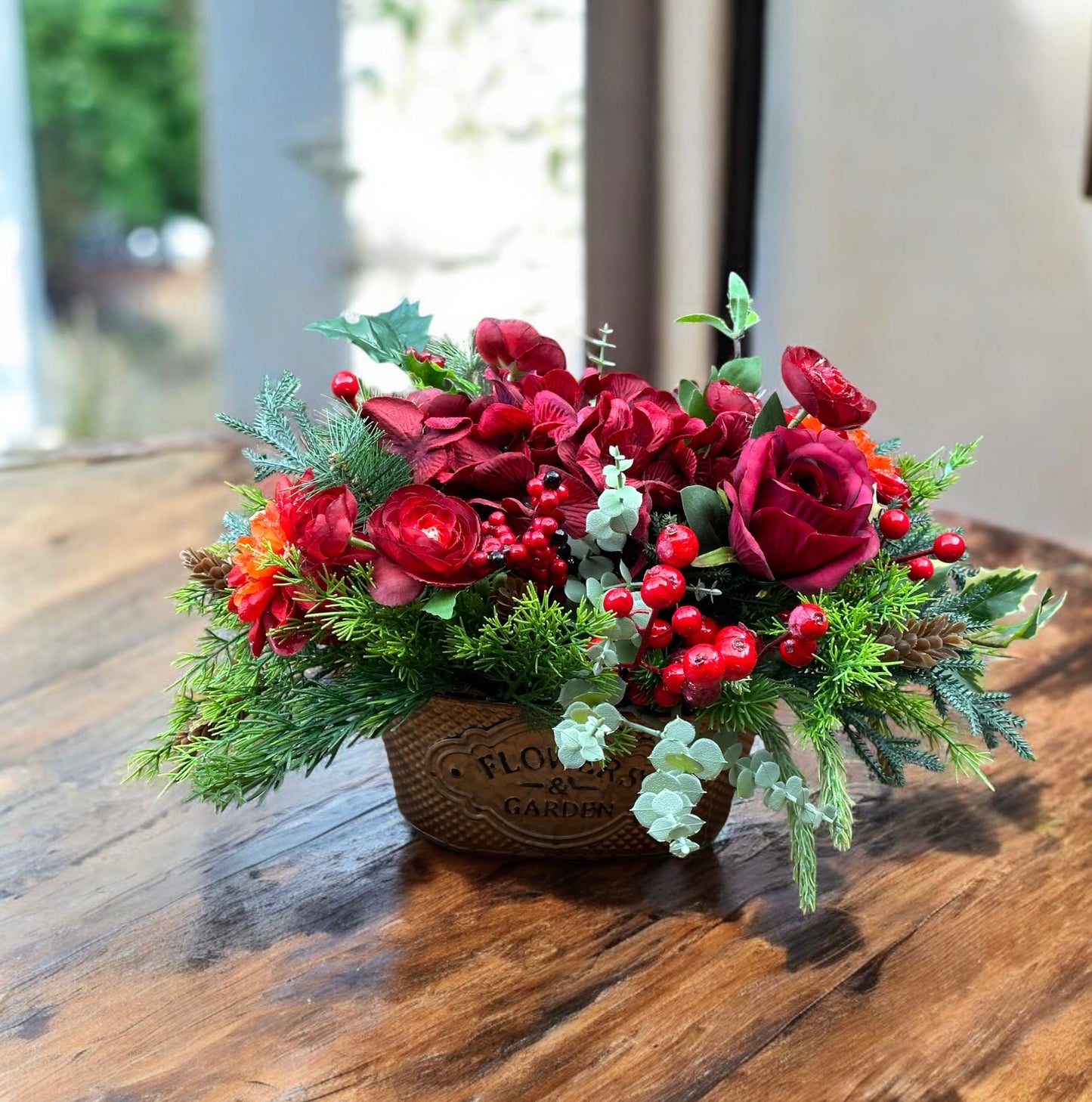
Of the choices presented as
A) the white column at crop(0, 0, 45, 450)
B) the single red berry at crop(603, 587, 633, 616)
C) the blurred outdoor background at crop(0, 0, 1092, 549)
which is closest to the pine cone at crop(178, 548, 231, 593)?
the single red berry at crop(603, 587, 633, 616)

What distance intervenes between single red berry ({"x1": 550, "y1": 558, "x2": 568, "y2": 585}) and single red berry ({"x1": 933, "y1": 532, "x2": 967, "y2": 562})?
22 cm

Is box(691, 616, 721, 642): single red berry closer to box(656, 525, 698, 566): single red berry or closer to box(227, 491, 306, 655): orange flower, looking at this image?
box(656, 525, 698, 566): single red berry

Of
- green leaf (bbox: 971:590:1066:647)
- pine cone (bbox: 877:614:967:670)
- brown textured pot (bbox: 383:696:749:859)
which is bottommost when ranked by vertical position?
brown textured pot (bbox: 383:696:749:859)

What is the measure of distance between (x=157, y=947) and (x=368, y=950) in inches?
4.4

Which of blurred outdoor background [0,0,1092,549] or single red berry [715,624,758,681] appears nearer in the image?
single red berry [715,624,758,681]

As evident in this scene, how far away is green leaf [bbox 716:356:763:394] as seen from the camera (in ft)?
2.52

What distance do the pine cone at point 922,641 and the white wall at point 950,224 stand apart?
136cm

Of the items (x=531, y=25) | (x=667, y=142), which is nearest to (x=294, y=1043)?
(x=667, y=142)

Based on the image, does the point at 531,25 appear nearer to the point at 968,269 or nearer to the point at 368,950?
the point at 968,269

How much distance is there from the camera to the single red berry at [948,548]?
73 centimetres

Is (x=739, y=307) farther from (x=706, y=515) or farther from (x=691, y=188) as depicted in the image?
(x=691, y=188)

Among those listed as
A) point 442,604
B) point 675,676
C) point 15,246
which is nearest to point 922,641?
point 675,676

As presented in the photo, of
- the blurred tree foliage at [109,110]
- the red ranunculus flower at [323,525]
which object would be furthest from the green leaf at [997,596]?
the blurred tree foliage at [109,110]

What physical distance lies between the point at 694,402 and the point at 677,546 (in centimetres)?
13
